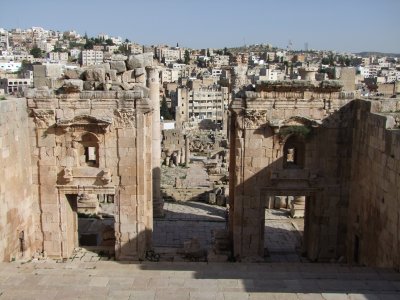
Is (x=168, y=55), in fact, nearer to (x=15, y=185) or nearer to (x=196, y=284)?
(x=15, y=185)

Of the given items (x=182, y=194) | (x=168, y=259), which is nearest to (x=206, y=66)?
(x=182, y=194)

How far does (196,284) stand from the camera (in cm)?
926

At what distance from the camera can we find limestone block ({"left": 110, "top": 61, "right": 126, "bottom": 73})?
47.2 ft

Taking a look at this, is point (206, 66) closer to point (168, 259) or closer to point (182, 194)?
point (182, 194)

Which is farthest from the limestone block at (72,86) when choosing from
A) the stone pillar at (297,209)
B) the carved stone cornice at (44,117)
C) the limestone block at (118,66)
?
the stone pillar at (297,209)

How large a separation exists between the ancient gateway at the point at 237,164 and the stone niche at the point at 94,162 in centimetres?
3

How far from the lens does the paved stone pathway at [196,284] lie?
27.7 feet

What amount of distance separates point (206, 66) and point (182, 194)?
125 metres

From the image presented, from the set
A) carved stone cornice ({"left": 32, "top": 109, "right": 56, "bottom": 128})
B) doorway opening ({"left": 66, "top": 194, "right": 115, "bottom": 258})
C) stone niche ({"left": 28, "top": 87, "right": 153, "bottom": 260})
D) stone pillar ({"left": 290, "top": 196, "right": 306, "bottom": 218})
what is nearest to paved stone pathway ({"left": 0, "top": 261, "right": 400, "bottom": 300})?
stone niche ({"left": 28, "top": 87, "right": 153, "bottom": 260})

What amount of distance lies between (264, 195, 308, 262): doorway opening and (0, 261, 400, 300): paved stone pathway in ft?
11.4

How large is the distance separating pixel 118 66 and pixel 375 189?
9011mm

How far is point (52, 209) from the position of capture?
1377cm

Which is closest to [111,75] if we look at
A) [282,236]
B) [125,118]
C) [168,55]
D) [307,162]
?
[125,118]

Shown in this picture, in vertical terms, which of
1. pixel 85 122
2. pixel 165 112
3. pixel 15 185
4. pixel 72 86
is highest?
pixel 72 86
